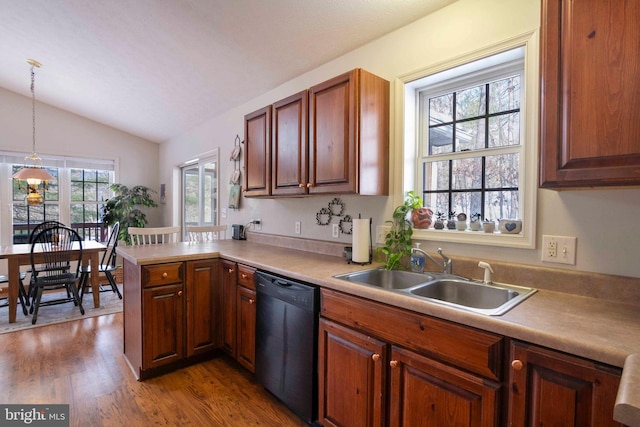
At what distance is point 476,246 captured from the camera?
5.63ft

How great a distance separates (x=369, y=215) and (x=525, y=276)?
995mm

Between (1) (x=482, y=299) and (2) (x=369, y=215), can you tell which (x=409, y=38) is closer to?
(2) (x=369, y=215)

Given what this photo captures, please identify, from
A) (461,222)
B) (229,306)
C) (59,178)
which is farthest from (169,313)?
(59,178)

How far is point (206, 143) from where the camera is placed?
4262 millimetres

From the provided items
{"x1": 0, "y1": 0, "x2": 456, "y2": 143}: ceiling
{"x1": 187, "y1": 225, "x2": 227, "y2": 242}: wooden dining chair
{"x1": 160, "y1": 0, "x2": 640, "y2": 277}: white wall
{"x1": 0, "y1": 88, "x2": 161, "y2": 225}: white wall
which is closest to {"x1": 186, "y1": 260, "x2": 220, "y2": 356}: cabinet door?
{"x1": 160, "y1": 0, "x2": 640, "y2": 277}: white wall

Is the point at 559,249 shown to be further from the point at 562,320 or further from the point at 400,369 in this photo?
the point at 400,369

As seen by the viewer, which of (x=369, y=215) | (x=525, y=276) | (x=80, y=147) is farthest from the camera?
(x=80, y=147)

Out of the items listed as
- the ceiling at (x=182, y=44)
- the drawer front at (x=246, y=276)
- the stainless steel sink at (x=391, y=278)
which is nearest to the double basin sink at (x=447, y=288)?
the stainless steel sink at (x=391, y=278)

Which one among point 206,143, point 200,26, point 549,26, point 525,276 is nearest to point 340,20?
point 200,26

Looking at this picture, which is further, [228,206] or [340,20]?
[228,206]

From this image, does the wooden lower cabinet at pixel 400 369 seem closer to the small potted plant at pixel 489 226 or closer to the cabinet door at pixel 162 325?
the small potted plant at pixel 489 226

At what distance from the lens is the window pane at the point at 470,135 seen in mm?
1875

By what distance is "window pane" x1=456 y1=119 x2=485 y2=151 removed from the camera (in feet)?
6.15

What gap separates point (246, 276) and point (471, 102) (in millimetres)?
1803
